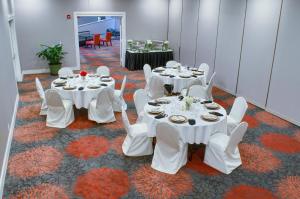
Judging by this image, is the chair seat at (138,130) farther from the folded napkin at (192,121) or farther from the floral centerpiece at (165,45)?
the floral centerpiece at (165,45)

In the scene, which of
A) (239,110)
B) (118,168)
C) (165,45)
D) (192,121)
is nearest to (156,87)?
(239,110)

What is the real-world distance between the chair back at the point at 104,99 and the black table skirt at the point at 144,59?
17.6 feet

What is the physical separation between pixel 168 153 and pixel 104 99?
7.26 ft

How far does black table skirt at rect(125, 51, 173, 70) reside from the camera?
1124 centimetres

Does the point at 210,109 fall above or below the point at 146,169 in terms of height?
above

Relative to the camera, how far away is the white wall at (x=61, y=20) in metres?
10.2

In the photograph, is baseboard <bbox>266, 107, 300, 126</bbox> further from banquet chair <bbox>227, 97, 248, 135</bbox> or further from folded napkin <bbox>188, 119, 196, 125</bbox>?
folded napkin <bbox>188, 119, 196, 125</bbox>

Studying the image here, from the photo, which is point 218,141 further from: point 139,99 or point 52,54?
point 52,54

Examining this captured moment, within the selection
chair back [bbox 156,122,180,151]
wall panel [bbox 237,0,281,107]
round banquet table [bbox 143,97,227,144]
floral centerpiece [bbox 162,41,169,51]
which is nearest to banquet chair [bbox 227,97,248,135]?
round banquet table [bbox 143,97,227,144]

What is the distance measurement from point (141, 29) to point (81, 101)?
262 inches

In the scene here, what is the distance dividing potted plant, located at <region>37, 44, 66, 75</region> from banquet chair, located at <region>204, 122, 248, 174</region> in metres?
7.79

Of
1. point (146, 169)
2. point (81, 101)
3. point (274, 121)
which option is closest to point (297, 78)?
point (274, 121)

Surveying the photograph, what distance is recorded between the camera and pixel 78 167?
4.44 metres

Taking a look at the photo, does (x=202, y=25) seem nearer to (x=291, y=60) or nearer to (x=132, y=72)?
(x=132, y=72)
